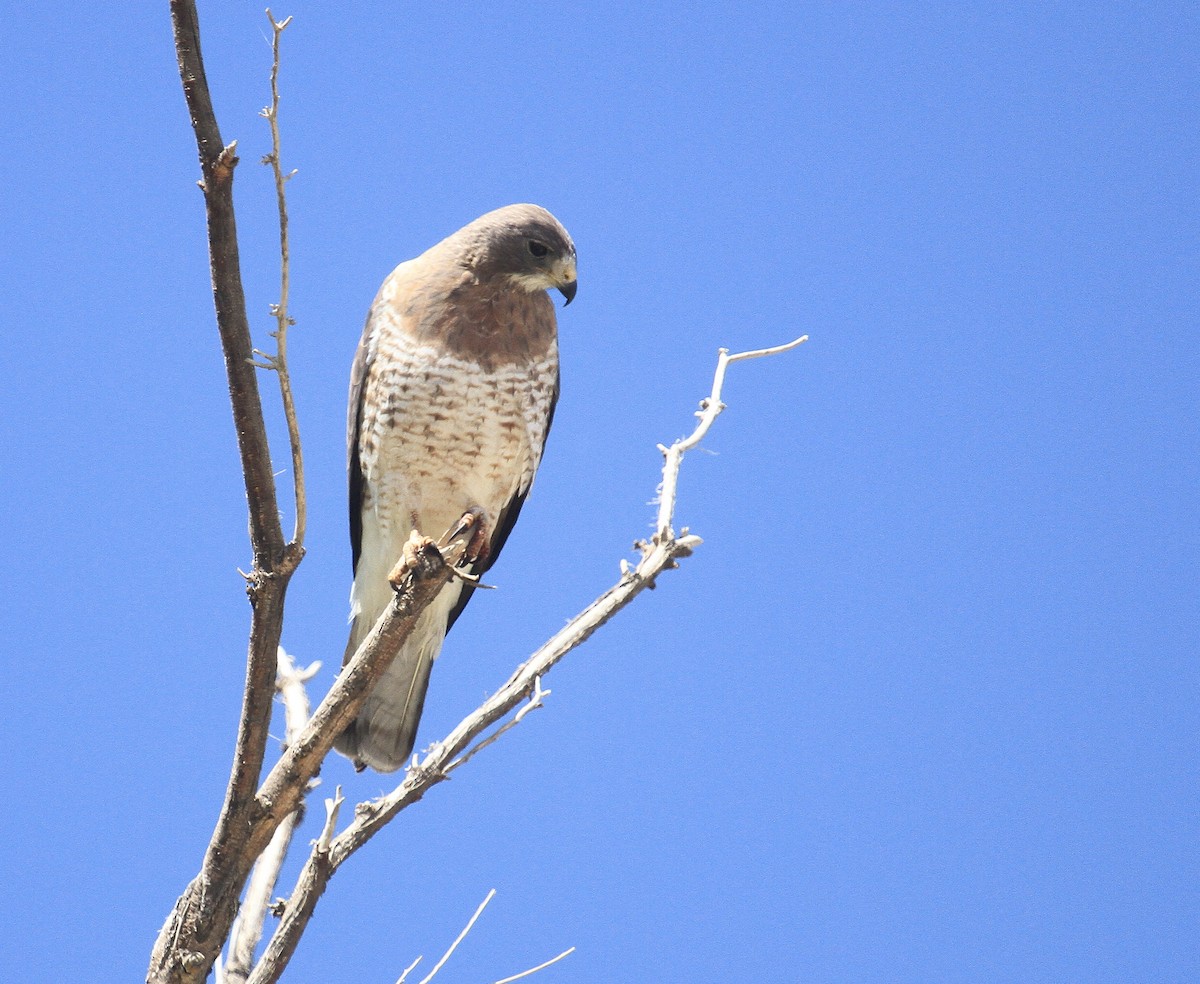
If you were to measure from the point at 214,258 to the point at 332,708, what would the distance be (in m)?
1.09

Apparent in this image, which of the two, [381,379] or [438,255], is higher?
[438,255]

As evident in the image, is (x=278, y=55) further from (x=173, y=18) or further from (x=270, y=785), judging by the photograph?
(x=270, y=785)

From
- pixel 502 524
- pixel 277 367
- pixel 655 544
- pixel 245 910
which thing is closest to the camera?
pixel 277 367

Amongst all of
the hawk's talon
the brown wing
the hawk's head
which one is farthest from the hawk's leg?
the hawk's head

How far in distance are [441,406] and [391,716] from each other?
3.37ft

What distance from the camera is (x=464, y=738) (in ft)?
10.0

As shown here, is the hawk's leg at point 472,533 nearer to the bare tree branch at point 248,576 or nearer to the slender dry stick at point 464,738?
the slender dry stick at point 464,738

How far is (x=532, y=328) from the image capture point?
4.05 meters

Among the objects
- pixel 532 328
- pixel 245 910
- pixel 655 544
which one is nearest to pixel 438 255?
pixel 532 328

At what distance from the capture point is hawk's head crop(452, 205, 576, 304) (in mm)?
3988

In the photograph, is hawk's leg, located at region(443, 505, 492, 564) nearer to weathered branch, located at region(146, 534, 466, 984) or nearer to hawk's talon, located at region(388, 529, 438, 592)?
hawk's talon, located at region(388, 529, 438, 592)

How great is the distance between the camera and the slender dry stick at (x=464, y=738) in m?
2.97

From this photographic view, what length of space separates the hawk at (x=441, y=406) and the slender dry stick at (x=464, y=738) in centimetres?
75

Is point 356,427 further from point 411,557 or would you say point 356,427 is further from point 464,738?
point 464,738
